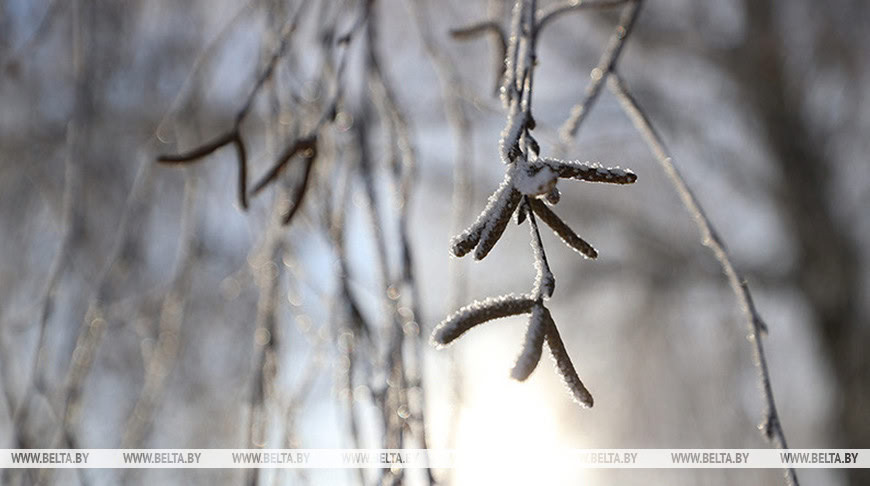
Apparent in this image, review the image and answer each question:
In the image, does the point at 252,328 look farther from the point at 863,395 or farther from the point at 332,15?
the point at 863,395

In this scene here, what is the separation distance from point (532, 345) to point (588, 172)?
0.23 ft

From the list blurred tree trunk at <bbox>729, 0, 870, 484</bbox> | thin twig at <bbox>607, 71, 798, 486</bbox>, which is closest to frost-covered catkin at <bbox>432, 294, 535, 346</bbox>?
thin twig at <bbox>607, 71, 798, 486</bbox>

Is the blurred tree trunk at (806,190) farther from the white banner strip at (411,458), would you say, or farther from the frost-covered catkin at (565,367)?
the frost-covered catkin at (565,367)

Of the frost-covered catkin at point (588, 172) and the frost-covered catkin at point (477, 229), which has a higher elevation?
the frost-covered catkin at point (588, 172)

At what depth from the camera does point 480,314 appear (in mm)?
345

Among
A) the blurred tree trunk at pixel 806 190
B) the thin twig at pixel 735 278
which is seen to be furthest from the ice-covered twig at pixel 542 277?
the blurred tree trunk at pixel 806 190

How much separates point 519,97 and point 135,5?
57.7 inches

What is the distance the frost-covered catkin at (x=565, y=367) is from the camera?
13.4 inches

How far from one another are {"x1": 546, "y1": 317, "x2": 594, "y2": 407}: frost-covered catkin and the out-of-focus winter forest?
0.20 metres

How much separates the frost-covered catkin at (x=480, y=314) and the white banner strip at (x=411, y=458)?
0.18 meters

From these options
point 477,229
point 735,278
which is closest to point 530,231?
point 477,229

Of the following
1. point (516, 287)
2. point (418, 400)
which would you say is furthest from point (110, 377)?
point (418, 400)

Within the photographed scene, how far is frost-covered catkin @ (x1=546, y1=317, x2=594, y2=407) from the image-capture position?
1.11 feet

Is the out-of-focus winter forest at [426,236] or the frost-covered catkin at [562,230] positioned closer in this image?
the frost-covered catkin at [562,230]
